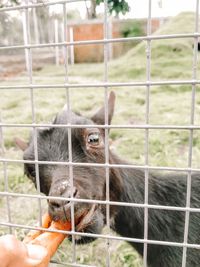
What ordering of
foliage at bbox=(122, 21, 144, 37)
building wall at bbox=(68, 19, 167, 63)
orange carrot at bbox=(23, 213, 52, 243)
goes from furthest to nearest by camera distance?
building wall at bbox=(68, 19, 167, 63) → foliage at bbox=(122, 21, 144, 37) → orange carrot at bbox=(23, 213, 52, 243)

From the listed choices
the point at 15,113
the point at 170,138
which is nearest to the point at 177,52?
the point at 15,113

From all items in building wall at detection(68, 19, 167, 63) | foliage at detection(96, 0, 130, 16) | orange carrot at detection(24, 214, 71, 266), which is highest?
building wall at detection(68, 19, 167, 63)

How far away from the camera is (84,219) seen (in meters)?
1.73

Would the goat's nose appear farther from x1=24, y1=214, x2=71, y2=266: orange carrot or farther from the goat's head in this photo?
x1=24, y1=214, x2=71, y2=266: orange carrot

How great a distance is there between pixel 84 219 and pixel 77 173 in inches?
Result: 10.8

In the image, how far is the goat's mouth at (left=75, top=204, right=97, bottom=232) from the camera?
5.66 ft

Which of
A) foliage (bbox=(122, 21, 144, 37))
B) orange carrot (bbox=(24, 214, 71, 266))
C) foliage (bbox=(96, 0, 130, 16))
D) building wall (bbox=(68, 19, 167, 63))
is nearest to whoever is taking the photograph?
foliage (bbox=(96, 0, 130, 16))

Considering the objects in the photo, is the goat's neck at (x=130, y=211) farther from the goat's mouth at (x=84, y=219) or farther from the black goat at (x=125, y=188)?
the goat's mouth at (x=84, y=219)

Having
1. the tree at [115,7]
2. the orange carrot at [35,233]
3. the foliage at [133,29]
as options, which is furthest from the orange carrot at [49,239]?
the foliage at [133,29]

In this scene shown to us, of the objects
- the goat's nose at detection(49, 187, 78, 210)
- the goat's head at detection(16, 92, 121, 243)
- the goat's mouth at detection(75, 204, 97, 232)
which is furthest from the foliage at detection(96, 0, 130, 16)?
the goat's mouth at detection(75, 204, 97, 232)

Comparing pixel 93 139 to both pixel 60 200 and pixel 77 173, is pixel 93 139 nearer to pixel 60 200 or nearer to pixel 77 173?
pixel 77 173

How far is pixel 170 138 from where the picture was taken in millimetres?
4824

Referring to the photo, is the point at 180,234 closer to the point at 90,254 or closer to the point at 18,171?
the point at 90,254

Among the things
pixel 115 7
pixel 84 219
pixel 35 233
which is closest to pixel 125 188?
pixel 84 219
